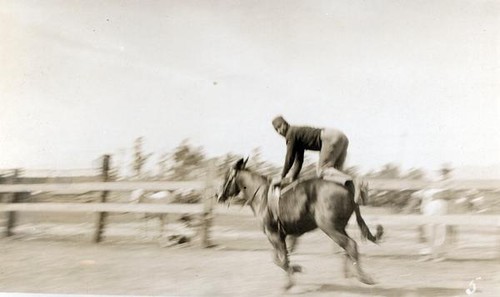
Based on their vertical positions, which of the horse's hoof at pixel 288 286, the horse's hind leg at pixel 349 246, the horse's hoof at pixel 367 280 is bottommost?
the horse's hoof at pixel 288 286

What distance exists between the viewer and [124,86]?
3070mm

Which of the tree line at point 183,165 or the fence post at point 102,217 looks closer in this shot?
the tree line at point 183,165

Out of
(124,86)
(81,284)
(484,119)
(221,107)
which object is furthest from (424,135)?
(81,284)

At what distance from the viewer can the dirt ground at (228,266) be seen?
2.72m

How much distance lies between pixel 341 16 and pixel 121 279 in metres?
2.06

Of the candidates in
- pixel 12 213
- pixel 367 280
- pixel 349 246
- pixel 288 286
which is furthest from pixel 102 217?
pixel 367 280

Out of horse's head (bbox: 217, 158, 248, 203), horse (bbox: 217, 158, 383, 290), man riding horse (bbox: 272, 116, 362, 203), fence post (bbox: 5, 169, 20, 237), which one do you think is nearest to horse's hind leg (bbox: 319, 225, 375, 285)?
horse (bbox: 217, 158, 383, 290)

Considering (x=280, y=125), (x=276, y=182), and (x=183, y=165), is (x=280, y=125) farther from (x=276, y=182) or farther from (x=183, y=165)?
(x=183, y=165)

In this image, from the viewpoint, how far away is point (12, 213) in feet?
10.2

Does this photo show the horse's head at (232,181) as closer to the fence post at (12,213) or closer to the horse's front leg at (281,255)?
the horse's front leg at (281,255)

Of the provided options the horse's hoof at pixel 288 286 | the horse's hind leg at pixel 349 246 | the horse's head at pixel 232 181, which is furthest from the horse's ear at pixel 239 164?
the horse's hoof at pixel 288 286

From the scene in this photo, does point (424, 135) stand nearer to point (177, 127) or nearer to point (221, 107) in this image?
point (221, 107)

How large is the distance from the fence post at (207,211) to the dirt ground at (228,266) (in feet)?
0.14

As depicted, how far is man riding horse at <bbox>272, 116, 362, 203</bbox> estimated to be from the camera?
2771 millimetres
